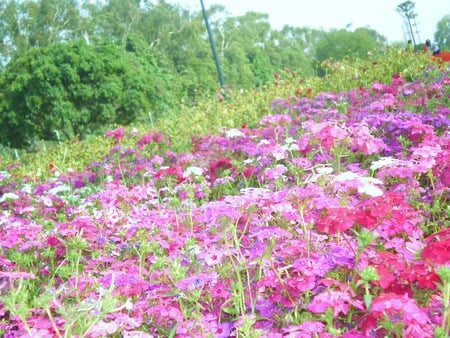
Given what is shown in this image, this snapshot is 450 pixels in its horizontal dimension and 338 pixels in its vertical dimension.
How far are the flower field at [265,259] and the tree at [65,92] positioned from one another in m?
13.6

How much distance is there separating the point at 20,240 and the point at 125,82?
1534cm

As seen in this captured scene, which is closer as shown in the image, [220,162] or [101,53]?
[220,162]

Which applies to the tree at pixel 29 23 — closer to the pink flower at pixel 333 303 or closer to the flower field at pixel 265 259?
the flower field at pixel 265 259

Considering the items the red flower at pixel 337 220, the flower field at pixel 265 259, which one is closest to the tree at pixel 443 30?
the flower field at pixel 265 259

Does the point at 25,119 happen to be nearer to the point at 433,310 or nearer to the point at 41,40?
the point at 41,40

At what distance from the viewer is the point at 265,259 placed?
73.2 inches

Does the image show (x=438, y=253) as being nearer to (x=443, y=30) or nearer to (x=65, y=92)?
(x=65, y=92)

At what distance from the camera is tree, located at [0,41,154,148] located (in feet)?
55.5

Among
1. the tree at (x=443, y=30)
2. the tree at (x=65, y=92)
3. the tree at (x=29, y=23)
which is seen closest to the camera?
the tree at (x=65, y=92)

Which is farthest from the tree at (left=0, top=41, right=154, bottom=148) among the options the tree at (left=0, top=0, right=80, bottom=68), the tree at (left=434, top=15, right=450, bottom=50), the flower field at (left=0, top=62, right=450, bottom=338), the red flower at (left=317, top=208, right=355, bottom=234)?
the tree at (left=434, top=15, right=450, bottom=50)

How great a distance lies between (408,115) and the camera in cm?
391

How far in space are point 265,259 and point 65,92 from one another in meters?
16.2

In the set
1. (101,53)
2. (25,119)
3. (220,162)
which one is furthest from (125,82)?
(220,162)

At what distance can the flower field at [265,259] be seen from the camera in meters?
1.49
